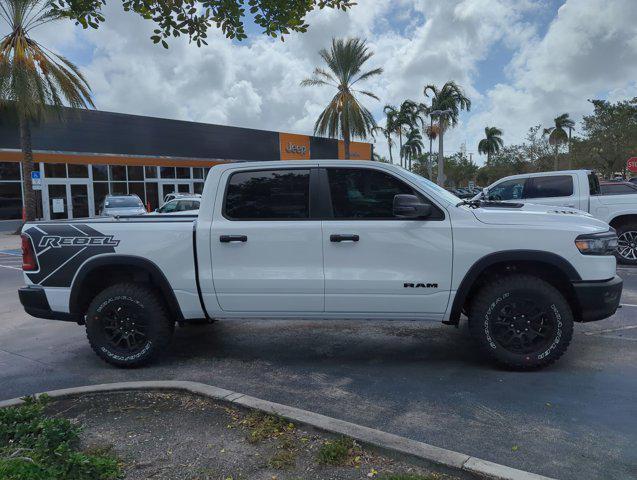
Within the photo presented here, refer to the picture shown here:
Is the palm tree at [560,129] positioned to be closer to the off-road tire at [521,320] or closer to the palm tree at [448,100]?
the palm tree at [448,100]

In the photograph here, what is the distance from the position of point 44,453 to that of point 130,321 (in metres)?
1.94

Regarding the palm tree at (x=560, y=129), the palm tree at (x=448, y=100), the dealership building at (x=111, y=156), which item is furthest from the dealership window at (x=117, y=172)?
the palm tree at (x=560, y=129)

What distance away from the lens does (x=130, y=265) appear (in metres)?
4.86

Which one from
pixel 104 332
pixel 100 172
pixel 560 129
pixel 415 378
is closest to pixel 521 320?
pixel 415 378

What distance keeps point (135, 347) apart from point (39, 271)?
117cm

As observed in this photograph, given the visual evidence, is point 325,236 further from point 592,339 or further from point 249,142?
point 249,142

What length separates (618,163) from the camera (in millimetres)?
34500

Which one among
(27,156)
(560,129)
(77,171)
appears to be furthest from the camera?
(560,129)

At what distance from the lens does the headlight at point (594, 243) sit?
4.36 metres

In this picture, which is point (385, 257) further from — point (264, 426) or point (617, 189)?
point (617, 189)

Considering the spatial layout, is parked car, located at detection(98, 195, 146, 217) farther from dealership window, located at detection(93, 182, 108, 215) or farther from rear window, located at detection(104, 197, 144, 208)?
dealership window, located at detection(93, 182, 108, 215)

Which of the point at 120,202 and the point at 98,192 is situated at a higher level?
the point at 98,192

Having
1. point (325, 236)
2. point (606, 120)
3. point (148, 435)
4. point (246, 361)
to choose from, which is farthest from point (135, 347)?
point (606, 120)

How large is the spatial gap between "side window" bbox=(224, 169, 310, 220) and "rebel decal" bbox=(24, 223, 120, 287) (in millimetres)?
1158
